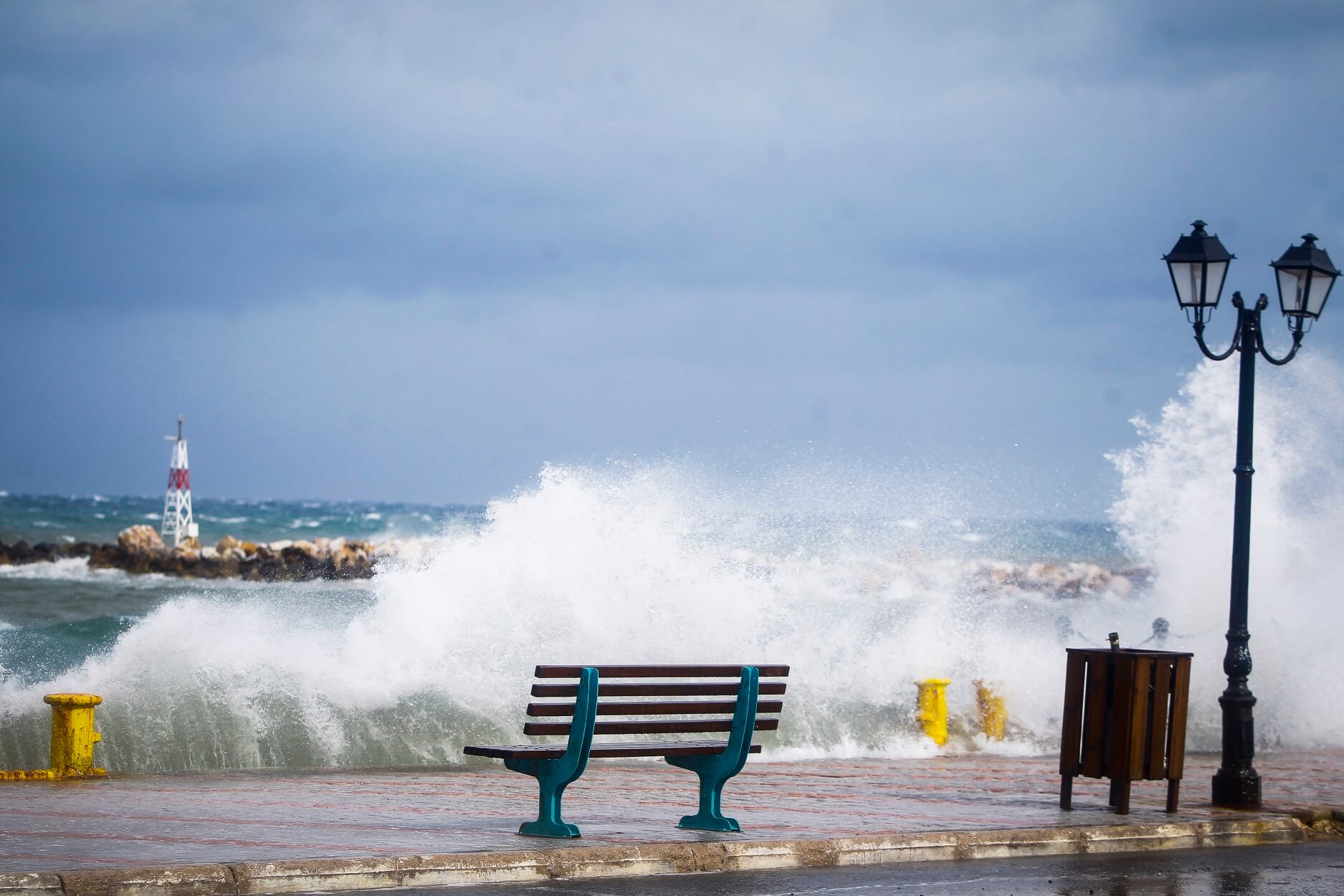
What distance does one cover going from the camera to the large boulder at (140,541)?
205 feet

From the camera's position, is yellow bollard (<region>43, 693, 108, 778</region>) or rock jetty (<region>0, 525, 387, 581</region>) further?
rock jetty (<region>0, 525, 387, 581</region>)

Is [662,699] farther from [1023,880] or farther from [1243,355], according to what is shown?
[1243,355]

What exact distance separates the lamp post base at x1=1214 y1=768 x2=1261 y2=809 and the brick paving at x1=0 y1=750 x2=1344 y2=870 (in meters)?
0.29

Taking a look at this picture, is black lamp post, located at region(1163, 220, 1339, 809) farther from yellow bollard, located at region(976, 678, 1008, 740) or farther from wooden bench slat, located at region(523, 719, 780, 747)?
yellow bollard, located at region(976, 678, 1008, 740)

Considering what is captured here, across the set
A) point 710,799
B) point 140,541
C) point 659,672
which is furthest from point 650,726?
point 140,541

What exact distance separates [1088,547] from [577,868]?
82.0 m

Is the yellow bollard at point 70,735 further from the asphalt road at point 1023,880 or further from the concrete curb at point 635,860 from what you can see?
the asphalt road at point 1023,880

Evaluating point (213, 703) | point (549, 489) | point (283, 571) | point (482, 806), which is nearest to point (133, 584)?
point (283, 571)

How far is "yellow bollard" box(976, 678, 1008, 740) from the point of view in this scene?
17.1 meters

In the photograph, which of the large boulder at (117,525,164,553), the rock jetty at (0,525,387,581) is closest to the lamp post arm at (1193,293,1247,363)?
the rock jetty at (0,525,387,581)

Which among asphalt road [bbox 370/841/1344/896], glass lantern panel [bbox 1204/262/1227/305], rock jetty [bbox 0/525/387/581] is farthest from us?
rock jetty [bbox 0/525/387/581]

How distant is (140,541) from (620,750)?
2298 inches

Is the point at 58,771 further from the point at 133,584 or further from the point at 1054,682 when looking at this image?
the point at 133,584

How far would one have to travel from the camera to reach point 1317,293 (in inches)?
474
